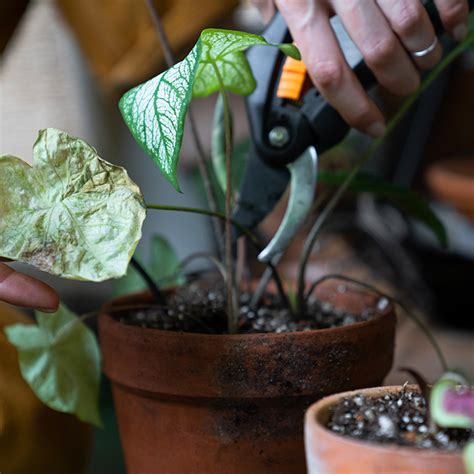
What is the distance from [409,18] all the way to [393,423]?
27cm

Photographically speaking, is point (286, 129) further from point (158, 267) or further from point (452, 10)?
point (158, 267)

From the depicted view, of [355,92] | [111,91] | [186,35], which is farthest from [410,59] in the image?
[111,91]

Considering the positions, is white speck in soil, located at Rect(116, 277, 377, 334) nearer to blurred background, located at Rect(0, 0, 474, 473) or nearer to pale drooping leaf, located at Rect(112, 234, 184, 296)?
pale drooping leaf, located at Rect(112, 234, 184, 296)

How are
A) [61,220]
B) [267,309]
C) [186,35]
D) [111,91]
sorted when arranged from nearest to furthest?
[61,220]
[267,309]
[186,35]
[111,91]

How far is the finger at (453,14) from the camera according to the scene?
548 mm

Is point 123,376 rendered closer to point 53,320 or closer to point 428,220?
point 53,320

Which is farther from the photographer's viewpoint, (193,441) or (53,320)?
(53,320)

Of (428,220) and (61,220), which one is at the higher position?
(61,220)

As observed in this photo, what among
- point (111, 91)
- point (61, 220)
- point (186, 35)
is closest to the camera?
point (61, 220)

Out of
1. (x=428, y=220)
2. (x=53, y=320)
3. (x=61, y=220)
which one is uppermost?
(x=61, y=220)

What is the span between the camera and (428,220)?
2.32 ft

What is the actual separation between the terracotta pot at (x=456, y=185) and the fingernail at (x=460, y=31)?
1.53ft

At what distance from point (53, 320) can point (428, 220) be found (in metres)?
0.34

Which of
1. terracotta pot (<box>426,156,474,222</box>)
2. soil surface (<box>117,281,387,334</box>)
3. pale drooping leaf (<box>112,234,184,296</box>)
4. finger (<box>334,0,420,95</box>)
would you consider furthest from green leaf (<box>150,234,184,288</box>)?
terracotta pot (<box>426,156,474,222</box>)
